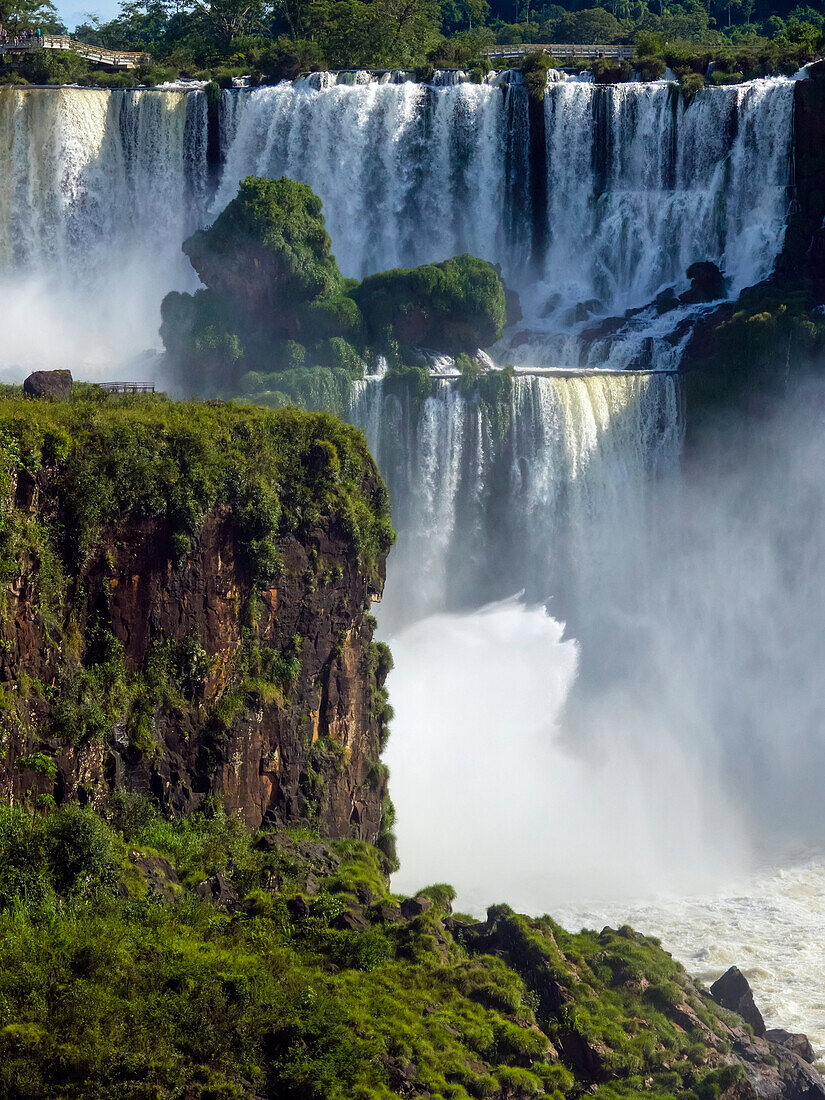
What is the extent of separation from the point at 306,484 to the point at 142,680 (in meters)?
4.94

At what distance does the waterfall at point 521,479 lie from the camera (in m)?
39.4

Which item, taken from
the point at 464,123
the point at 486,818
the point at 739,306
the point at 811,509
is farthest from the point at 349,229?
the point at 486,818

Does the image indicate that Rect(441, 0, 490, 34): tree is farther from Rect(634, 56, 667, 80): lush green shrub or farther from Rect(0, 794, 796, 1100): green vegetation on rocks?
Rect(0, 794, 796, 1100): green vegetation on rocks

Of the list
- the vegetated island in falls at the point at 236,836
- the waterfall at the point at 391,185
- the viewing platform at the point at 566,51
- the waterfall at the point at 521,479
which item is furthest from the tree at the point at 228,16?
the vegetated island in falls at the point at 236,836

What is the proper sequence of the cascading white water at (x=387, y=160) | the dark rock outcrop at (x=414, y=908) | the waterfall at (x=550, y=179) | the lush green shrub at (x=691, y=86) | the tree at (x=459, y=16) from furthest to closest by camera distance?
1. the tree at (x=459, y=16)
2. the cascading white water at (x=387, y=160)
3. the lush green shrub at (x=691, y=86)
4. the waterfall at (x=550, y=179)
5. the dark rock outcrop at (x=414, y=908)

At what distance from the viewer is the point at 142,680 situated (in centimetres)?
2059

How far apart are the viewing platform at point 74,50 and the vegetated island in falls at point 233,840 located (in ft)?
134

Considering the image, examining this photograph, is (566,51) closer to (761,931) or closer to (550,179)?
(550,179)

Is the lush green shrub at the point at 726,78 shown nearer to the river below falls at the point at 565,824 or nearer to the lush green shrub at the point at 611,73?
the lush green shrub at the point at 611,73

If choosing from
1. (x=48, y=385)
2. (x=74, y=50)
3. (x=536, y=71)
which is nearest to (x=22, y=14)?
(x=74, y=50)

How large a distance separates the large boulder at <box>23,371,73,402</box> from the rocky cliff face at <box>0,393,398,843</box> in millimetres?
4258

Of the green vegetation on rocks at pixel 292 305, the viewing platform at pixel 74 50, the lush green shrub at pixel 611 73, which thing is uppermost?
the viewing platform at pixel 74 50

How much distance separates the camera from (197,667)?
21250mm

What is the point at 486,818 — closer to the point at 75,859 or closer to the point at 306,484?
the point at 306,484
